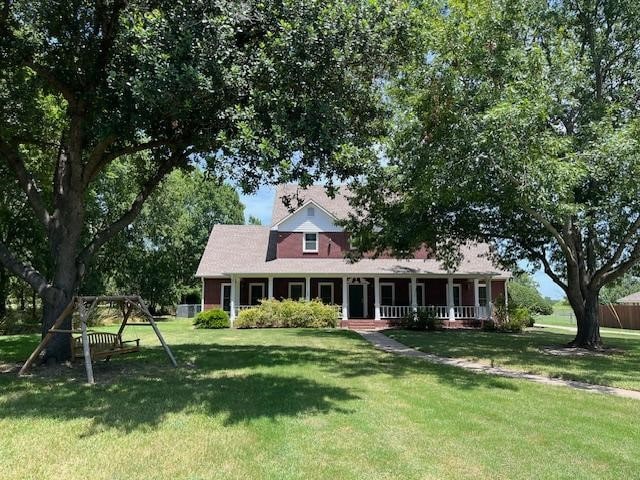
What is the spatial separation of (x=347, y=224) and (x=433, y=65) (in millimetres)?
8210

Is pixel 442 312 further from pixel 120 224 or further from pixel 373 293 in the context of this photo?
pixel 120 224

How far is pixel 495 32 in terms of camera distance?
13.6m

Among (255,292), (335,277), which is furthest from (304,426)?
(255,292)

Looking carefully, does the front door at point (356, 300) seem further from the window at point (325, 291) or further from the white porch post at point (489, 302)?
the white porch post at point (489, 302)

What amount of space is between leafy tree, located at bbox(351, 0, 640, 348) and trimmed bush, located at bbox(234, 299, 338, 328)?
8859 mm

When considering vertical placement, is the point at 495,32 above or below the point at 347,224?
above

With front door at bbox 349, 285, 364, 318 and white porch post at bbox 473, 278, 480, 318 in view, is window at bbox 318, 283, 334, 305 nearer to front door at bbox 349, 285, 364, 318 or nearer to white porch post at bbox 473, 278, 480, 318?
front door at bbox 349, 285, 364, 318

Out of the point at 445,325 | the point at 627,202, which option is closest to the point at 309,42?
the point at 627,202

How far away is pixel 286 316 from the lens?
86.3 ft

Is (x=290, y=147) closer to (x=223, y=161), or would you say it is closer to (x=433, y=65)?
(x=223, y=161)

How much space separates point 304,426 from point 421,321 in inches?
809

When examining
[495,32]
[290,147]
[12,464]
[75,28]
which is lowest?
[12,464]

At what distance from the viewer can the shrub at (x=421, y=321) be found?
2629 cm

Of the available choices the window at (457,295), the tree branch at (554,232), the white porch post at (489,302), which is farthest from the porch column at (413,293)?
the tree branch at (554,232)
